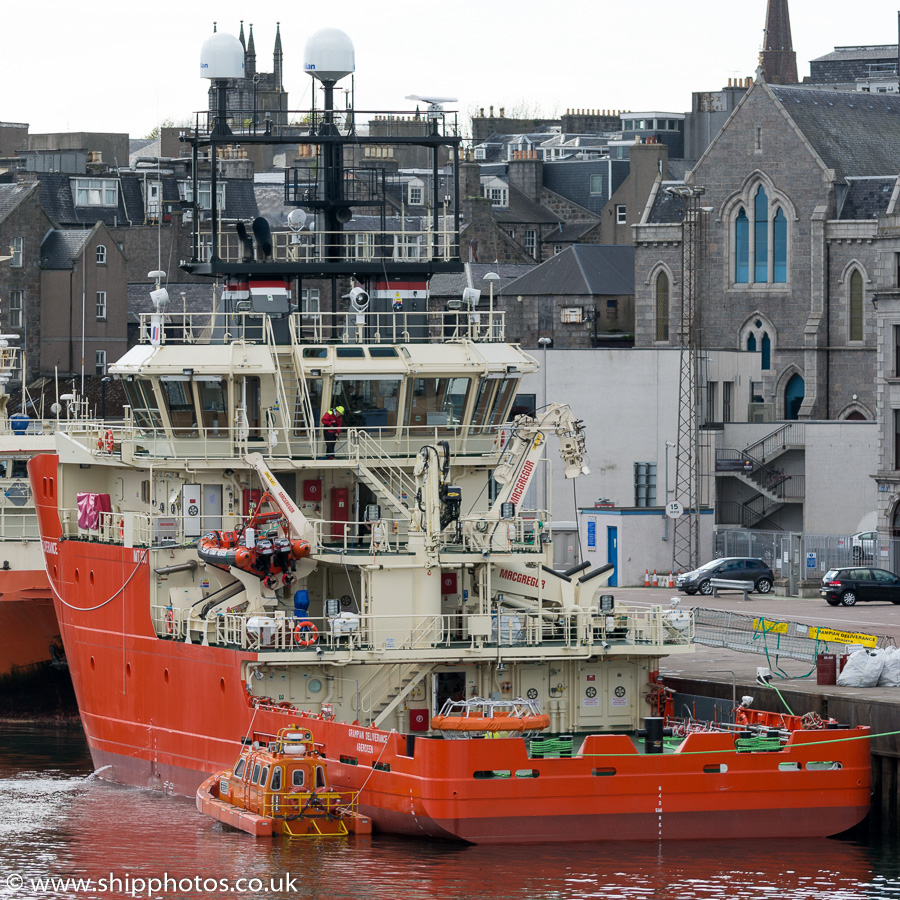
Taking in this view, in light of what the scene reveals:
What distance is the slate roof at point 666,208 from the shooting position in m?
86.0

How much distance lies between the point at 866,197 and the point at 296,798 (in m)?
54.2

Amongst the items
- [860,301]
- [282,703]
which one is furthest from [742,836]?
[860,301]

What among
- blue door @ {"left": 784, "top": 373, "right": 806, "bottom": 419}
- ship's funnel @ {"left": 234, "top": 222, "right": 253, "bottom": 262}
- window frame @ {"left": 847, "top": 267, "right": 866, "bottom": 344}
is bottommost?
blue door @ {"left": 784, "top": 373, "right": 806, "bottom": 419}

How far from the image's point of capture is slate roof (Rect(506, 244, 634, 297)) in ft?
293

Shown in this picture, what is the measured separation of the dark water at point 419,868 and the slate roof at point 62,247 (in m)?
58.4

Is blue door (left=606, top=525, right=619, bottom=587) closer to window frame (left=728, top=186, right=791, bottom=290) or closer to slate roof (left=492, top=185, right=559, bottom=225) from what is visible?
window frame (left=728, top=186, right=791, bottom=290)

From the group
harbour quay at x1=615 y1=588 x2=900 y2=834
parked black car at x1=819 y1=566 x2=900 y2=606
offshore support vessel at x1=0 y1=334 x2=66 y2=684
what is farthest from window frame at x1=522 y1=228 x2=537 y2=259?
offshore support vessel at x1=0 y1=334 x2=66 y2=684

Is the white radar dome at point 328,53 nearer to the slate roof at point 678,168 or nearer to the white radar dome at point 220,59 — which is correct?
the white radar dome at point 220,59

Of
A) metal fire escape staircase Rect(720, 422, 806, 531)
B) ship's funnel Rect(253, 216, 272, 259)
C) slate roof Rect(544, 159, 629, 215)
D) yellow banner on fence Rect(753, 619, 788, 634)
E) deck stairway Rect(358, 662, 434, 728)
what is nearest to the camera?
deck stairway Rect(358, 662, 434, 728)

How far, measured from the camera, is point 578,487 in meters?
69.2

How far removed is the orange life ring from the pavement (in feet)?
22.9

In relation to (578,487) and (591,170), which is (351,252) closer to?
(578,487)

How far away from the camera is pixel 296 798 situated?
31.4 m

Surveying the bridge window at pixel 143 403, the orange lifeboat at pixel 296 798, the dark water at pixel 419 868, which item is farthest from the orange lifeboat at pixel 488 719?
the bridge window at pixel 143 403
